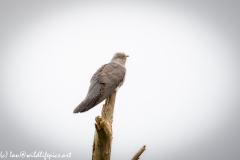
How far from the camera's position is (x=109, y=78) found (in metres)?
8.06

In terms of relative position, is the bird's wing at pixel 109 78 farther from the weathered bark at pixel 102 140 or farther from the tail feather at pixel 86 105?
the weathered bark at pixel 102 140

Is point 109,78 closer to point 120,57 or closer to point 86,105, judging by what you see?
point 86,105

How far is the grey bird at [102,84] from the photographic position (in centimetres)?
674

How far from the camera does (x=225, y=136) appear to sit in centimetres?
14888

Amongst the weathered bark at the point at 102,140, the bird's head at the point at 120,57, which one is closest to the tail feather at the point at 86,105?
the weathered bark at the point at 102,140

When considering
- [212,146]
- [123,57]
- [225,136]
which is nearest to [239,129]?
[225,136]

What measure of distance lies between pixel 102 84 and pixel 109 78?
0.45 metres

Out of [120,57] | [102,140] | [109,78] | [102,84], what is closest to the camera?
[102,140]

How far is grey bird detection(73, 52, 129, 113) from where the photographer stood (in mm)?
6742

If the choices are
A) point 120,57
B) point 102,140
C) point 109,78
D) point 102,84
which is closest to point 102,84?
point 102,84

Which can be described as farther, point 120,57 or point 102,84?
point 120,57

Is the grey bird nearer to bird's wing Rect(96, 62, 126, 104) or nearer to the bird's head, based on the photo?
bird's wing Rect(96, 62, 126, 104)

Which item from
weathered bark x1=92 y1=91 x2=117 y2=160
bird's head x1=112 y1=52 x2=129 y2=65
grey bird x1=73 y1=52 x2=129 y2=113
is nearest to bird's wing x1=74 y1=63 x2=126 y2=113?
grey bird x1=73 y1=52 x2=129 y2=113

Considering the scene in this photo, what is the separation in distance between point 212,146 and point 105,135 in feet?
425
